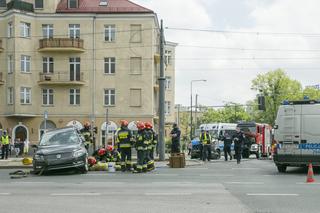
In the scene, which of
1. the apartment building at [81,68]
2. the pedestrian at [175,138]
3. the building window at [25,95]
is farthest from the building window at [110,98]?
the pedestrian at [175,138]

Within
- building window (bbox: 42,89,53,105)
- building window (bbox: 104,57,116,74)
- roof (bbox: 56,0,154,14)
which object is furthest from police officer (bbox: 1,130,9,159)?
roof (bbox: 56,0,154,14)

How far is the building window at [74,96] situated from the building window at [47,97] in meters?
1.87

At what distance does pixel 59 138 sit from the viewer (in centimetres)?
2169

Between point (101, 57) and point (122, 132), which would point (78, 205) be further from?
point (101, 57)

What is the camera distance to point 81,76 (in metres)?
55.2

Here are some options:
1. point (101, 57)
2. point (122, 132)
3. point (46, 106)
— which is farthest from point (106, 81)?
point (122, 132)

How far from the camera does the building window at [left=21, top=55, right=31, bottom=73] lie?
177ft

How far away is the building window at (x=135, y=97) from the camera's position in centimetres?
5503

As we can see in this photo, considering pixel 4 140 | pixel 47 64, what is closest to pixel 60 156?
pixel 4 140

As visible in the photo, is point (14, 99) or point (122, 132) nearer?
point (122, 132)

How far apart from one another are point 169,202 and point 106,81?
43.7 m

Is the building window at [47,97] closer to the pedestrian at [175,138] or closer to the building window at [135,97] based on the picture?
the building window at [135,97]

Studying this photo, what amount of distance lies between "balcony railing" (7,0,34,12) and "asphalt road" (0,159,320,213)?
122 ft

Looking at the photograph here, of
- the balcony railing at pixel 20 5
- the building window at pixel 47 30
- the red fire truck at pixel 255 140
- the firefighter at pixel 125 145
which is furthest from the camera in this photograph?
the building window at pixel 47 30
